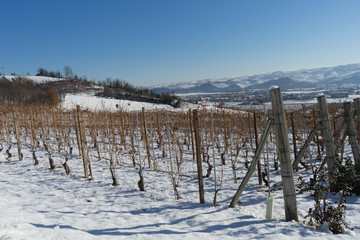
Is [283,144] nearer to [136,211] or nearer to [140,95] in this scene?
[136,211]

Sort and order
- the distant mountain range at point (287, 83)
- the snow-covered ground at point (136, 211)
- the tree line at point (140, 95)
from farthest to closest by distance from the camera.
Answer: the distant mountain range at point (287, 83), the tree line at point (140, 95), the snow-covered ground at point (136, 211)

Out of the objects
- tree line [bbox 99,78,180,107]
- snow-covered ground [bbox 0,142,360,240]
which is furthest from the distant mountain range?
snow-covered ground [bbox 0,142,360,240]

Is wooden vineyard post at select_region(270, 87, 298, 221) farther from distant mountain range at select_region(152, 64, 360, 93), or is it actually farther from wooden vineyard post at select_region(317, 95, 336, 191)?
distant mountain range at select_region(152, 64, 360, 93)

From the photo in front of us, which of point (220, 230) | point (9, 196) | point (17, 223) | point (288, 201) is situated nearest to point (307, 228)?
point (288, 201)

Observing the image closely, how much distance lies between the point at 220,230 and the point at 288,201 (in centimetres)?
91

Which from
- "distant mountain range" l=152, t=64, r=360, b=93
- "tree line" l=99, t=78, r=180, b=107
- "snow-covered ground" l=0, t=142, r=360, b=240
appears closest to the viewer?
"snow-covered ground" l=0, t=142, r=360, b=240

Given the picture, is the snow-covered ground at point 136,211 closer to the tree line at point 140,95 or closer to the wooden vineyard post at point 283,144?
the wooden vineyard post at point 283,144

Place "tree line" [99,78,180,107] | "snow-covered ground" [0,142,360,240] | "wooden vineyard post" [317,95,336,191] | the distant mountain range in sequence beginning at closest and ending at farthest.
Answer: "snow-covered ground" [0,142,360,240] < "wooden vineyard post" [317,95,336,191] < "tree line" [99,78,180,107] < the distant mountain range

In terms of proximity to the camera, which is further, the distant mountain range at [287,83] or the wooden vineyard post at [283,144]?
the distant mountain range at [287,83]

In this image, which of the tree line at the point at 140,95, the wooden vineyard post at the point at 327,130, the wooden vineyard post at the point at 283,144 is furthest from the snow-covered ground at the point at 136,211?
the tree line at the point at 140,95

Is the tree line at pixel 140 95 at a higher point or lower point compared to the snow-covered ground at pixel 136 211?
higher

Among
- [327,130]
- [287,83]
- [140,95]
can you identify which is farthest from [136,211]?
[287,83]

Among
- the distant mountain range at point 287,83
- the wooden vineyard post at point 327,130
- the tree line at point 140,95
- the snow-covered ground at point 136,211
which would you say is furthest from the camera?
the distant mountain range at point 287,83

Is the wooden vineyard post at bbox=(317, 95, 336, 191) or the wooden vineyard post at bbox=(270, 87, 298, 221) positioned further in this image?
the wooden vineyard post at bbox=(317, 95, 336, 191)
